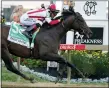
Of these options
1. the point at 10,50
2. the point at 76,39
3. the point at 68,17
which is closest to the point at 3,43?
the point at 10,50

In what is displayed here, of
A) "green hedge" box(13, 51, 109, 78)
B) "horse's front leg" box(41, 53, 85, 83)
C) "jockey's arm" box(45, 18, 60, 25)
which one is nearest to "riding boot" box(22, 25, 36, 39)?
"jockey's arm" box(45, 18, 60, 25)

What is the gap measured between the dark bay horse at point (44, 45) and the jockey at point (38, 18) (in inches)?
7.3

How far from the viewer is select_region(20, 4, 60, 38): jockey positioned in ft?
24.7

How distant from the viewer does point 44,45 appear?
750 cm

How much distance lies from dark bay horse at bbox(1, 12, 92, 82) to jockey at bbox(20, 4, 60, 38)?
0.61ft

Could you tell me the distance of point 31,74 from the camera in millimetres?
9844

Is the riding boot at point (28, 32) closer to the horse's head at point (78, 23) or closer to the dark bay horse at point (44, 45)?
the dark bay horse at point (44, 45)

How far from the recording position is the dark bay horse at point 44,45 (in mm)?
7406

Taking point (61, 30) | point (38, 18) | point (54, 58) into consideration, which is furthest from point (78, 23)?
point (54, 58)

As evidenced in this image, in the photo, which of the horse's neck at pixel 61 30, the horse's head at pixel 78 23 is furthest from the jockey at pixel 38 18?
the horse's head at pixel 78 23

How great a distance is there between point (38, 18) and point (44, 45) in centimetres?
54

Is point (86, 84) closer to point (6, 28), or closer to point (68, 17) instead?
point (68, 17)

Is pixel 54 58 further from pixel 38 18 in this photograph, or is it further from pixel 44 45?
pixel 38 18

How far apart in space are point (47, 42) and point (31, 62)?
2.77 m
